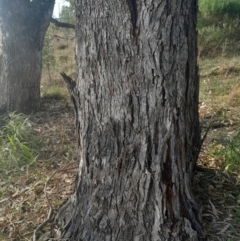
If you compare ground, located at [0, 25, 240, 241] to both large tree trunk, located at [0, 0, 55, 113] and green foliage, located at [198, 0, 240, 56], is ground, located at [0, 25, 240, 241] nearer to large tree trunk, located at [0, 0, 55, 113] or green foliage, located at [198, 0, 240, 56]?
large tree trunk, located at [0, 0, 55, 113]

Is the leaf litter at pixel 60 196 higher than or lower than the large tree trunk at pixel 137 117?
lower

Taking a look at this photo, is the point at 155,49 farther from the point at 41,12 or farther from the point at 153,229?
the point at 41,12

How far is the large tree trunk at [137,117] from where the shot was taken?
2186 millimetres

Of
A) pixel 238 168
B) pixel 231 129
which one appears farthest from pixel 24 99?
pixel 238 168

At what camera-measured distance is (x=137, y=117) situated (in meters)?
2.26

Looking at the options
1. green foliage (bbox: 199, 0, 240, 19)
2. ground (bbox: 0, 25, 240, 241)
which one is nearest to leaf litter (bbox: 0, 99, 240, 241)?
ground (bbox: 0, 25, 240, 241)

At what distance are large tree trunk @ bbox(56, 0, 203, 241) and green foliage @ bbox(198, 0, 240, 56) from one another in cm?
672

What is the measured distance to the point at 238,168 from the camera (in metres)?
3.24

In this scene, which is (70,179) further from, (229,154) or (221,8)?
(221,8)

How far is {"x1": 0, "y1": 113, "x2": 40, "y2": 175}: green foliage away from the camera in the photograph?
3.92 m

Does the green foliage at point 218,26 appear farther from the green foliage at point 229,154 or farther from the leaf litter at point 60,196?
the green foliage at point 229,154

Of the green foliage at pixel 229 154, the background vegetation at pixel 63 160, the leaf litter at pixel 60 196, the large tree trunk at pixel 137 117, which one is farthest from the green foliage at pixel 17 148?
the green foliage at pixel 229 154

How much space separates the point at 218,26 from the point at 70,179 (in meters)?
7.13

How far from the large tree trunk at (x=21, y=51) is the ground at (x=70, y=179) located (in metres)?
0.37
